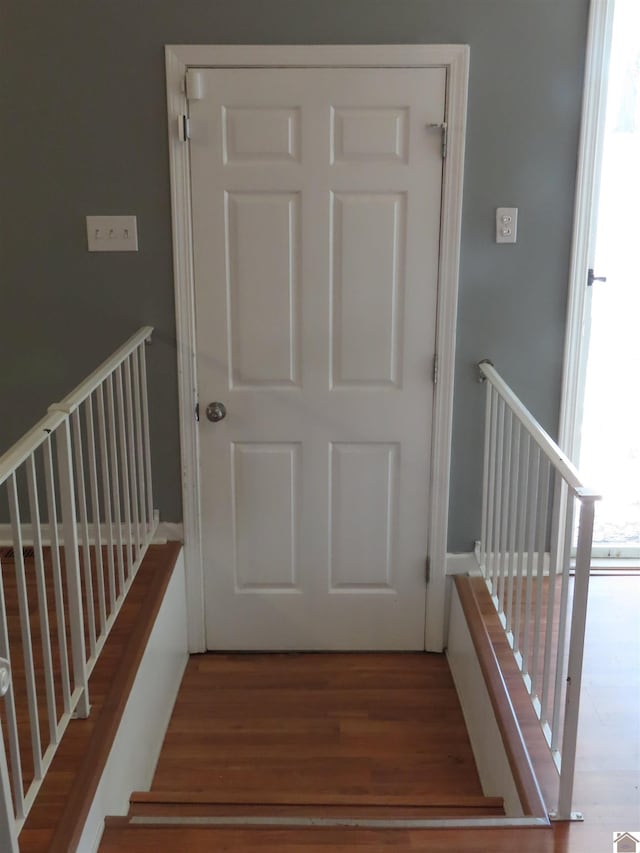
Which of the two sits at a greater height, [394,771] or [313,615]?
[313,615]

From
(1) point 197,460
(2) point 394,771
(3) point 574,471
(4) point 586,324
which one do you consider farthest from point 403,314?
(2) point 394,771

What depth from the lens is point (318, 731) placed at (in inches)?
109

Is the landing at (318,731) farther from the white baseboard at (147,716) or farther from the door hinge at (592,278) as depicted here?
the door hinge at (592,278)

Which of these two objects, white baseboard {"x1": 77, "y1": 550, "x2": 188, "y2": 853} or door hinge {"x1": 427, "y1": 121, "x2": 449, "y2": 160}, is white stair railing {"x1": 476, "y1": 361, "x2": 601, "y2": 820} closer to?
door hinge {"x1": 427, "y1": 121, "x2": 449, "y2": 160}

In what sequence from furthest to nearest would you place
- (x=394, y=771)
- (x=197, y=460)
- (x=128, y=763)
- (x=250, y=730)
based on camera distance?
(x=197, y=460)
(x=250, y=730)
(x=394, y=771)
(x=128, y=763)

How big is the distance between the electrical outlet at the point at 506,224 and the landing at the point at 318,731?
1566 mm

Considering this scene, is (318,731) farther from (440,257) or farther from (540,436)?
(440,257)

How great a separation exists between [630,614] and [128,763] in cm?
176

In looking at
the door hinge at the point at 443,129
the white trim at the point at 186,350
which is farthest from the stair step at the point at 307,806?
the door hinge at the point at 443,129

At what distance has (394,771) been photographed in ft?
8.48

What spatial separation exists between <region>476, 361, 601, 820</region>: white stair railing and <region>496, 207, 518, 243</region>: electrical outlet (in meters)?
0.43

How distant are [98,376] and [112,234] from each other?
0.81 metres

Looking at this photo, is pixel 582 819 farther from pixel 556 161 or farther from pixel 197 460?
pixel 556 161

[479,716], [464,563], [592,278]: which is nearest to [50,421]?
[479,716]
